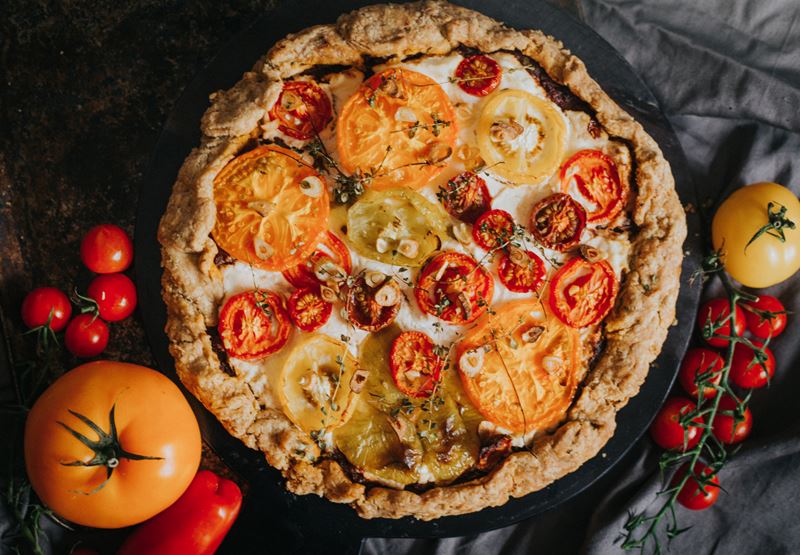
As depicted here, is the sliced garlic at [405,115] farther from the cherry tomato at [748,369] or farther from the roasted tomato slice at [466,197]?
the cherry tomato at [748,369]

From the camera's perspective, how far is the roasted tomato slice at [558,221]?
367 centimetres

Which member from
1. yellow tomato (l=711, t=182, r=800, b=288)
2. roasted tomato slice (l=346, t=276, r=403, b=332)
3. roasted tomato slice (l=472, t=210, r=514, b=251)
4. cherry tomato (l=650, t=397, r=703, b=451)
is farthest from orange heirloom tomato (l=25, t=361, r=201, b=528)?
yellow tomato (l=711, t=182, r=800, b=288)

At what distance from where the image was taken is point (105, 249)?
154 inches

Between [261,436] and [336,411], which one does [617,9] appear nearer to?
[336,411]

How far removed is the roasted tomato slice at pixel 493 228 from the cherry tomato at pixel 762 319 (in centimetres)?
155

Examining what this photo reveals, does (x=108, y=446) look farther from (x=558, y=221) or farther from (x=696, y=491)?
(x=696, y=491)

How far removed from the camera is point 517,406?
3.60m

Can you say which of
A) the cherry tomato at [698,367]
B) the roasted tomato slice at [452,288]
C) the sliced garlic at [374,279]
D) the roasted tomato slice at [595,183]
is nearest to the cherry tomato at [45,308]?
the sliced garlic at [374,279]

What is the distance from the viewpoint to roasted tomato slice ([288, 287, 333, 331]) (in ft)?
11.7

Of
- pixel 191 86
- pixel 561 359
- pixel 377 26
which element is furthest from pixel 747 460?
pixel 191 86

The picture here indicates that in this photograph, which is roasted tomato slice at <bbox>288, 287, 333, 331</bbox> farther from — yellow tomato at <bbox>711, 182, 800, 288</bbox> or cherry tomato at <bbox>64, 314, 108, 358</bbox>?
yellow tomato at <bbox>711, 182, 800, 288</bbox>

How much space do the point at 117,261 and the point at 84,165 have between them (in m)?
0.64

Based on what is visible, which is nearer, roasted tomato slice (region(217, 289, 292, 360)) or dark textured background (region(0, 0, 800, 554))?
roasted tomato slice (region(217, 289, 292, 360))

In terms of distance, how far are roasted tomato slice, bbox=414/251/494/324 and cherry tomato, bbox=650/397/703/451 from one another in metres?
1.40
